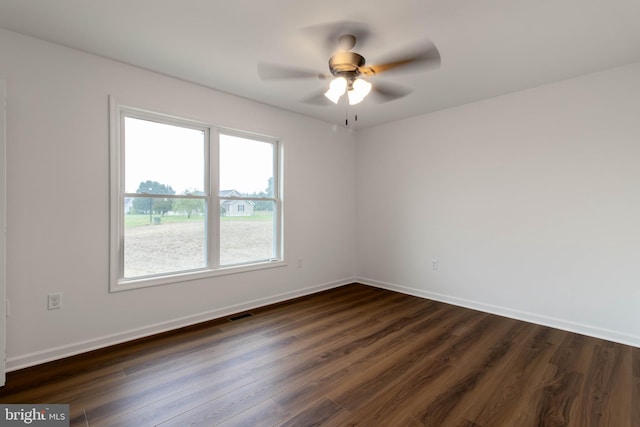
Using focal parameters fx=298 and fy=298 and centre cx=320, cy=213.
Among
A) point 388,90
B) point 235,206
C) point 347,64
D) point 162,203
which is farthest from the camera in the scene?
point 235,206

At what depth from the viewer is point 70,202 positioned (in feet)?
7.98

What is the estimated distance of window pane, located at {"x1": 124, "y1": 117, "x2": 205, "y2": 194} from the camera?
9.25 ft

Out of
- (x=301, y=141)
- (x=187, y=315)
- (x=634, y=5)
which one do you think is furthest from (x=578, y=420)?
(x=301, y=141)

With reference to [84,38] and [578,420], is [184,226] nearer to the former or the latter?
[84,38]

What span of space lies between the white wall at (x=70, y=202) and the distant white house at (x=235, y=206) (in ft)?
2.51

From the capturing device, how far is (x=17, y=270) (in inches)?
87.4

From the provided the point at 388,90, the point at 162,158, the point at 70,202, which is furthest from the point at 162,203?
the point at 388,90

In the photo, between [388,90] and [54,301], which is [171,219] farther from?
[388,90]

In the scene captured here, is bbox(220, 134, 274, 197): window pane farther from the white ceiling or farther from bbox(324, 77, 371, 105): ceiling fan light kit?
bbox(324, 77, 371, 105): ceiling fan light kit

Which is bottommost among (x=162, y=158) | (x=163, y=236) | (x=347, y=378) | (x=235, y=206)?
(x=347, y=378)

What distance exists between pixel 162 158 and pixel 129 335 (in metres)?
1.69

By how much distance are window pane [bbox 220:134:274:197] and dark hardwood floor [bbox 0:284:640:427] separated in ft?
5.11

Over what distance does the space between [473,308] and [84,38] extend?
4.66m

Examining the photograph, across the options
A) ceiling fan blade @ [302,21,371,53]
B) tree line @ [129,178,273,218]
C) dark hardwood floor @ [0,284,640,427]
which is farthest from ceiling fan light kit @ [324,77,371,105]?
dark hardwood floor @ [0,284,640,427]
